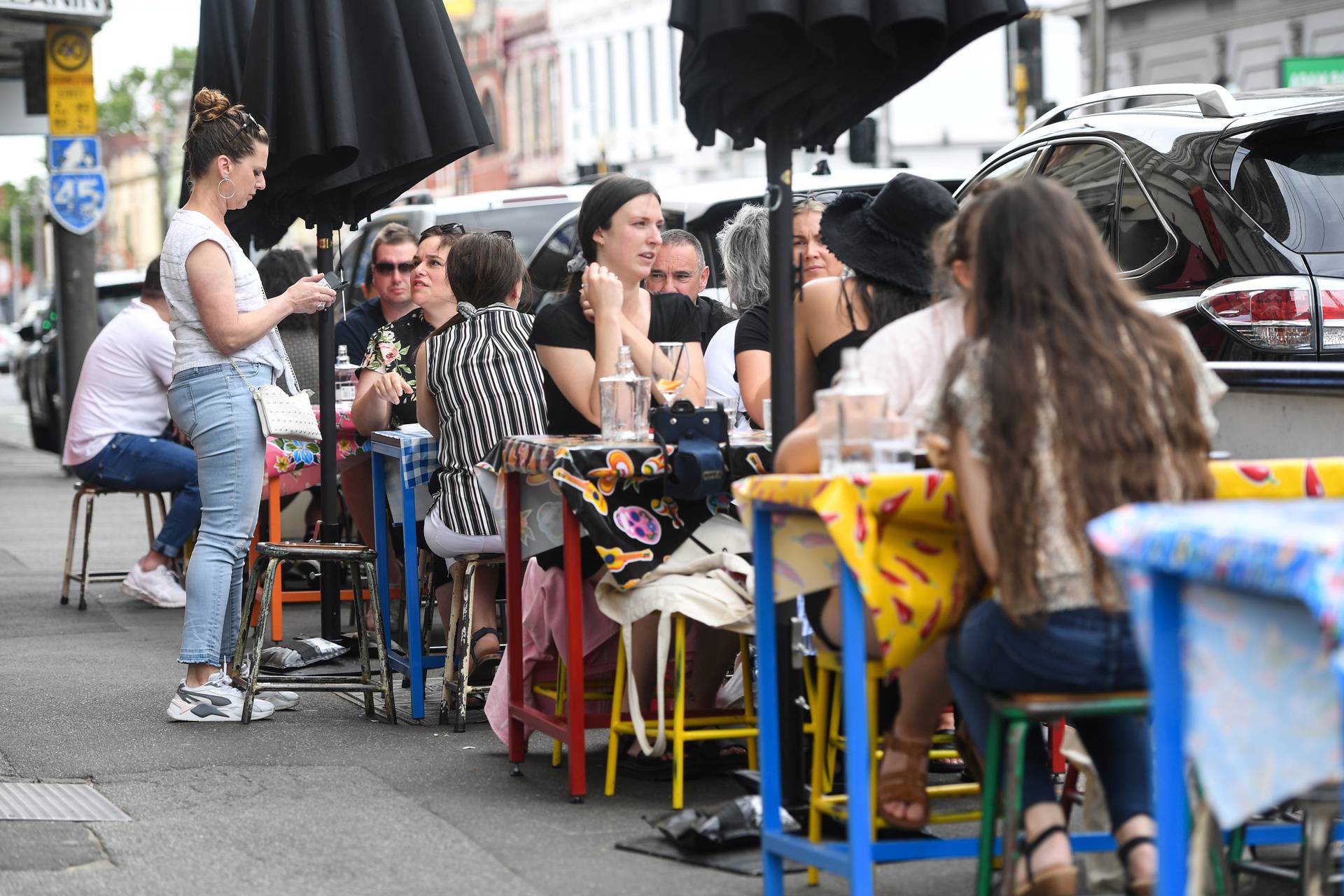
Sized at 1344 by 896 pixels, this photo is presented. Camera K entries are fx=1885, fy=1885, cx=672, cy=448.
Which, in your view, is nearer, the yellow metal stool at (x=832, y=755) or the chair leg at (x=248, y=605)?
the yellow metal stool at (x=832, y=755)

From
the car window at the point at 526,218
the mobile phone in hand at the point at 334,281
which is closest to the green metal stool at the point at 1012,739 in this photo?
the mobile phone in hand at the point at 334,281

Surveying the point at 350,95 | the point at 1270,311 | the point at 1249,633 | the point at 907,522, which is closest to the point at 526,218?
the point at 350,95

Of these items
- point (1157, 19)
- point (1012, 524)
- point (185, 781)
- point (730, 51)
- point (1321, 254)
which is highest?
point (1157, 19)

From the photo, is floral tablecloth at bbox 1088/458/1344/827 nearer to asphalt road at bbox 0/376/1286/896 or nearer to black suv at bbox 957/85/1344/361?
asphalt road at bbox 0/376/1286/896

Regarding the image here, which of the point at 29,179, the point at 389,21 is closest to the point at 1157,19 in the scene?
the point at 389,21

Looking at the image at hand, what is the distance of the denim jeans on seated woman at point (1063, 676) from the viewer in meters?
3.29

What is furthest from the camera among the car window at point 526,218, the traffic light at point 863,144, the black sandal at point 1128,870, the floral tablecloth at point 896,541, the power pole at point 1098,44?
the power pole at point 1098,44

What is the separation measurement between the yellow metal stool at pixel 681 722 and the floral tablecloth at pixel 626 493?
0.69ft

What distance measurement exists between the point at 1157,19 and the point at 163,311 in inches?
954

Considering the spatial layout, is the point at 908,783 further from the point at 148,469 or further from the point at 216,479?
the point at 148,469

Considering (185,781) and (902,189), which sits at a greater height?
(902,189)

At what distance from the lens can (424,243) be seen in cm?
812

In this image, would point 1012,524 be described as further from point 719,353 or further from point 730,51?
point 719,353

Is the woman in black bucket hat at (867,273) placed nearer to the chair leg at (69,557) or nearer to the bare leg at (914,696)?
the bare leg at (914,696)
